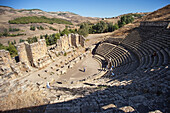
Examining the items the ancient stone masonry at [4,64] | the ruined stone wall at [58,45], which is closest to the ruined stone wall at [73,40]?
the ruined stone wall at [58,45]

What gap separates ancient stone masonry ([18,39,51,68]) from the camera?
47.7 feet

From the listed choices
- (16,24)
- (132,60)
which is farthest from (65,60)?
(16,24)

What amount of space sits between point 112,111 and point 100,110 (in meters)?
0.66

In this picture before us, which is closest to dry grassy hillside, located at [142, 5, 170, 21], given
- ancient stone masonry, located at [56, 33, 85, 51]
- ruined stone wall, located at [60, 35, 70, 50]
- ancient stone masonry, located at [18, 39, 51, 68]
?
ancient stone masonry, located at [56, 33, 85, 51]

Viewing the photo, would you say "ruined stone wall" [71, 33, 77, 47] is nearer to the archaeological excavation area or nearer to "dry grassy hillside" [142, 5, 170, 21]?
the archaeological excavation area

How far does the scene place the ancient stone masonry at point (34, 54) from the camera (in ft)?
47.7

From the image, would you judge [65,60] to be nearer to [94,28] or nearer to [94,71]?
[94,71]

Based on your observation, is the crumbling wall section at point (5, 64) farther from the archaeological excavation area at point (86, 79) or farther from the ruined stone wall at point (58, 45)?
the ruined stone wall at point (58, 45)

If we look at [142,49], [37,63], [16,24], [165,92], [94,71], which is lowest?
[94,71]

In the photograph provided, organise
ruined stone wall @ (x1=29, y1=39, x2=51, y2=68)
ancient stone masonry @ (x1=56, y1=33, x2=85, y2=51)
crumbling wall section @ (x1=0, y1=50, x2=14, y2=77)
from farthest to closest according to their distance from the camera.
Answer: ancient stone masonry @ (x1=56, y1=33, x2=85, y2=51) < ruined stone wall @ (x1=29, y1=39, x2=51, y2=68) < crumbling wall section @ (x1=0, y1=50, x2=14, y2=77)

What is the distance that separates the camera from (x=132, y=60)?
45.8 ft

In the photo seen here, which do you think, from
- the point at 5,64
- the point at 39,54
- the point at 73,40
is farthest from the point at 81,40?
the point at 5,64

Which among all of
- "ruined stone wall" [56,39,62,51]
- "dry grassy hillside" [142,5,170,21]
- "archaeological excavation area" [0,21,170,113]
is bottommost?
"archaeological excavation area" [0,21,170,113]

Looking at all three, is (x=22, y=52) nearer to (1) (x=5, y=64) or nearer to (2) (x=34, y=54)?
(2) (x=34, y=54)
